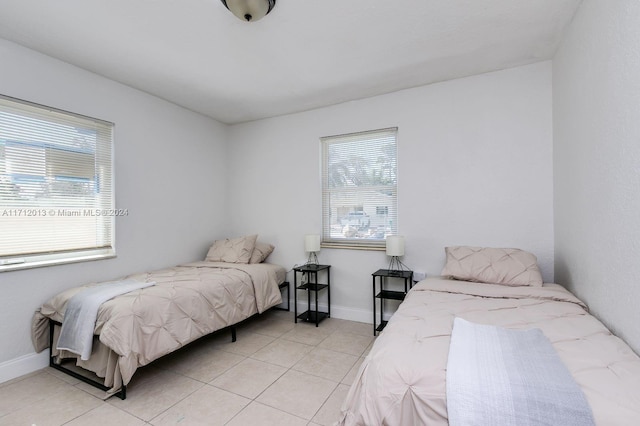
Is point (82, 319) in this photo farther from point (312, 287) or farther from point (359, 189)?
point (359, 189)

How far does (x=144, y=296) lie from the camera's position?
2.24m

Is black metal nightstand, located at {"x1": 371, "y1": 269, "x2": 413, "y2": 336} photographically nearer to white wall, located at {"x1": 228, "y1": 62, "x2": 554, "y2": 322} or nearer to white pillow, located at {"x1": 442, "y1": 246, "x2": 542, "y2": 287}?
white wall, located at {"x1": 228, "y1": 62, "x2": 554, "y2": 322}

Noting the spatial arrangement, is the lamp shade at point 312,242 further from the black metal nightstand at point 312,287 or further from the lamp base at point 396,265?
the lamp base at point 396,265

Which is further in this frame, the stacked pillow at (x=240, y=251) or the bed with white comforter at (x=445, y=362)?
the stacked pillow at (x=240, y=251)

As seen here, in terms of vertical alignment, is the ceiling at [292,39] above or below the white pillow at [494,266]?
above

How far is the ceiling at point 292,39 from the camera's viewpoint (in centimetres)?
195

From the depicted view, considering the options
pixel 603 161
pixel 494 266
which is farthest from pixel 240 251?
pixel 603 161

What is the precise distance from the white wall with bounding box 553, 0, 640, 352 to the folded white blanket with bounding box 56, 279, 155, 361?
10.6ft

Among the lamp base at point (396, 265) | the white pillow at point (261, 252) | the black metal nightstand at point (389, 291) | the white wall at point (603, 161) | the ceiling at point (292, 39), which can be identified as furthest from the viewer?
the white pillow at point (261, 252)

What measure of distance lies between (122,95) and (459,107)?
358cm

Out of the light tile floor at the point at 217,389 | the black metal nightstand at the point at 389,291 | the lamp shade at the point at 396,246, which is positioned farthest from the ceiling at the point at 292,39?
the light tile floor at the point at 217,389

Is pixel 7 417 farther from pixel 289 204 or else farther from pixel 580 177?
pixel 580 177

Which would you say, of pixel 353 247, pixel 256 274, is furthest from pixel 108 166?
pixel 353 247

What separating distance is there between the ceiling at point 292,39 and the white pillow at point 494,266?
1.78 meters
